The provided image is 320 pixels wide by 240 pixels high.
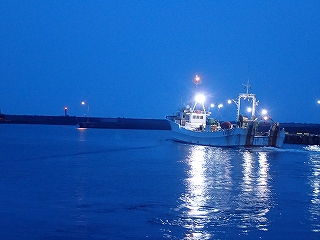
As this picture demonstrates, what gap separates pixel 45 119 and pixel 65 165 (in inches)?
5152

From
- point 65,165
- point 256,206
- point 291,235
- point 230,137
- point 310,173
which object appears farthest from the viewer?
point 230,137

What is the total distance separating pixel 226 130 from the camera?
45125 millimetres

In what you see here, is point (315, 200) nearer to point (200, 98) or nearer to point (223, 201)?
point (223, 201)

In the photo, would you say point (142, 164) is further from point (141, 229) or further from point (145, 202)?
point (141, 229)

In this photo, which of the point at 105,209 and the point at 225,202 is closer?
the point at 105,209

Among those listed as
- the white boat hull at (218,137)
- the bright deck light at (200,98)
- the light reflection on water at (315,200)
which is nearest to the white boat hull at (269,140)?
the white boat hull at (218,137)

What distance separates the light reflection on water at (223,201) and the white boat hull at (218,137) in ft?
55.6

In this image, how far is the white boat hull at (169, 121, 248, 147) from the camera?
4381 cm

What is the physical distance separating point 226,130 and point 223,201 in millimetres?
29644

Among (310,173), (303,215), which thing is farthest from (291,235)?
(310,173)

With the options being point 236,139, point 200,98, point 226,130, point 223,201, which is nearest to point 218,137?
point 226,130

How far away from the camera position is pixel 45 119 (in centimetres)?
15450

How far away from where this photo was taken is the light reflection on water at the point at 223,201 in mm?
12188

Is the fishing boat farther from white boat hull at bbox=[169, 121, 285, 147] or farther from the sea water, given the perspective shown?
the sea water
